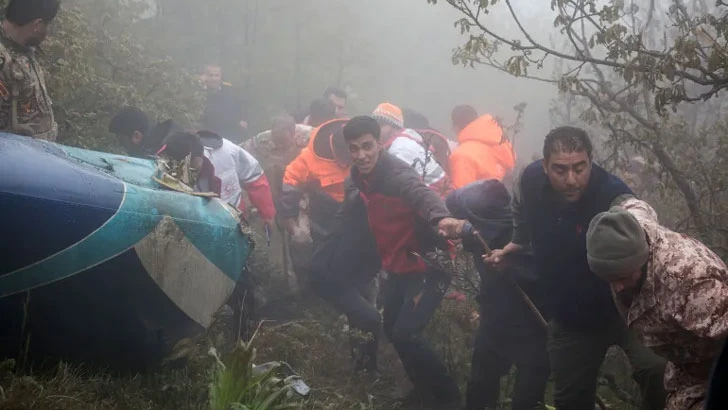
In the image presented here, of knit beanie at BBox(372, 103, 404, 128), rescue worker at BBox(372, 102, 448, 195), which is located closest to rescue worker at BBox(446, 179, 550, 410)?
rescue worker at BBox(372, 102, 448, 195)

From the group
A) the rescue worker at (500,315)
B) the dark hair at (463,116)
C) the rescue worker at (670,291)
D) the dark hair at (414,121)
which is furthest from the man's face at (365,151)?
the dark hair at (414,121)

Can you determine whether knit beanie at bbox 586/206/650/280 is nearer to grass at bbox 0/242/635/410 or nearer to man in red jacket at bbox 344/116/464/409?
grass at bbox 0/242/635/410

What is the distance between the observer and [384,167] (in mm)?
4887

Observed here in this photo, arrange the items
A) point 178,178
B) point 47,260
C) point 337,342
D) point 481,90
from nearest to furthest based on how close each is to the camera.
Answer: point 47,260
point 178,178
point 337,342
point 481,90

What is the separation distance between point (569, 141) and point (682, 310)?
4.11 feet

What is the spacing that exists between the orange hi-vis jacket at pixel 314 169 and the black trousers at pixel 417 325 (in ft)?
5.48

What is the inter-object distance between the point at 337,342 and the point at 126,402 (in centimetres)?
266

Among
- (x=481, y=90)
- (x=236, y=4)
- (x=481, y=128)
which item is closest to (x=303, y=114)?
(x=481, y=128)

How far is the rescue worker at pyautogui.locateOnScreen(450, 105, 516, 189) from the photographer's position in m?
7.27

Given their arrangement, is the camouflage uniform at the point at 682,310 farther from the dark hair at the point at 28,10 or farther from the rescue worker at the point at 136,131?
Answer: the rescue worker at the point at 136,131

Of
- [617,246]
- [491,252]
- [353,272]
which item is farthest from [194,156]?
[617,246]

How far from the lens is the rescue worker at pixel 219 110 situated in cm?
1067

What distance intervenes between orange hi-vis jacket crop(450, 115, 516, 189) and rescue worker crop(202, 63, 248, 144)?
4684 mm

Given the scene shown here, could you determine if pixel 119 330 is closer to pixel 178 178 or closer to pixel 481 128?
pixel 178 178
